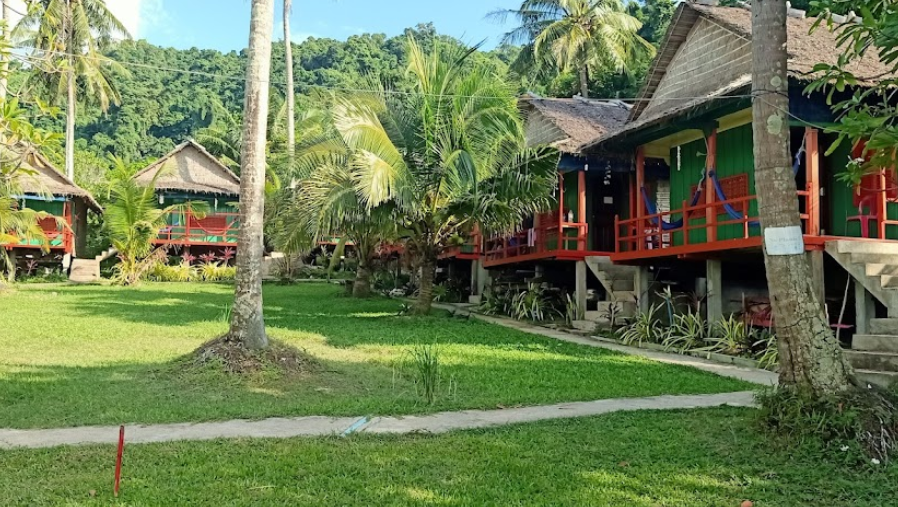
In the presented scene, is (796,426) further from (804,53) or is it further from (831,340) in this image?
(804,53)

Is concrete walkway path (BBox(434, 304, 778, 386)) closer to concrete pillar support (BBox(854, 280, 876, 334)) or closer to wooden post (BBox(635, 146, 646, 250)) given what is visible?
concrete pillar support (BBox(854, 280, 876, 334))

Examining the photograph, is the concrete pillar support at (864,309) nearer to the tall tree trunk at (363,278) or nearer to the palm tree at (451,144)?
the palm tree at (451,144)

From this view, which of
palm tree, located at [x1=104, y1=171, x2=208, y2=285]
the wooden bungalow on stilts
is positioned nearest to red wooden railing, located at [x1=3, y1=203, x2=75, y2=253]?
palm tree, located at [x1=104, y1=171, x2=208, y2=285]

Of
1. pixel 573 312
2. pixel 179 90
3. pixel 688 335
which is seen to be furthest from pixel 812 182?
pixel 179 90

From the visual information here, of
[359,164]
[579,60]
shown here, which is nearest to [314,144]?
[359,164]

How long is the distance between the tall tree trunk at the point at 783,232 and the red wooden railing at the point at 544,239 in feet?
32.3

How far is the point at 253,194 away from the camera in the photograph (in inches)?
334

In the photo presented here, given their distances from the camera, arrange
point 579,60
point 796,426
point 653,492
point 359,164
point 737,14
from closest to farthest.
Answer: point 653,492, point 796,426, point 359,164, point 737,14, point 579,60

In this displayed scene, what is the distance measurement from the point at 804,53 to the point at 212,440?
996 centimetres

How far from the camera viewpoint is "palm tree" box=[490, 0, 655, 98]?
95.6 ft

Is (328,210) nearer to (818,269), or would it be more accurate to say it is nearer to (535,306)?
(535,306)

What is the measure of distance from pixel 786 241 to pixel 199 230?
2975cm

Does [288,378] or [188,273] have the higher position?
[188,273]

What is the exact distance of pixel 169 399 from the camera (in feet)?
23.1
